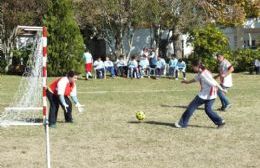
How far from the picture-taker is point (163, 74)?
113ft

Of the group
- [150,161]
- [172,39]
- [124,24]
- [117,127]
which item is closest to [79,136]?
[117,127]

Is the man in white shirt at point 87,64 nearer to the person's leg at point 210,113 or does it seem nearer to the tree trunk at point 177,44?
the tree trunk at point 177,44

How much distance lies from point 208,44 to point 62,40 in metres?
9.86

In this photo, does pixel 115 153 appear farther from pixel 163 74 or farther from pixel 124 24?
pixel 124 24

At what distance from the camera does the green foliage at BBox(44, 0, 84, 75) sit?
33.1 metres

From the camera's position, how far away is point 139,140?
38.9 feet

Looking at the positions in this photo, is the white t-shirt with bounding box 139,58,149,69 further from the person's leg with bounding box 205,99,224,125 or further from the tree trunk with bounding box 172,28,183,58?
the person's leg with bounding box 205,99,224,125

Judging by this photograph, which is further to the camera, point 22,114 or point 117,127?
point 22,114

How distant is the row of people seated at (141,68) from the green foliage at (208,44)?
4309 millimetres

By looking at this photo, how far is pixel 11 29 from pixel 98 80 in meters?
8.02

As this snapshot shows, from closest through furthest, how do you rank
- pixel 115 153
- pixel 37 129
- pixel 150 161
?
pixel 150 161
pixel 115 153
pixel 37 129

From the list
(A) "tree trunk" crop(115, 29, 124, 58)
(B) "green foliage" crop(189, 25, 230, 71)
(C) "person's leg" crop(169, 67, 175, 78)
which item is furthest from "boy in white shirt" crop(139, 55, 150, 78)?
(B) "green foliage" crop(189, 25, 230, 71)

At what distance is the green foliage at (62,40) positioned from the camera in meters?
33.1

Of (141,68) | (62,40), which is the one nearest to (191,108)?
(141,68)
